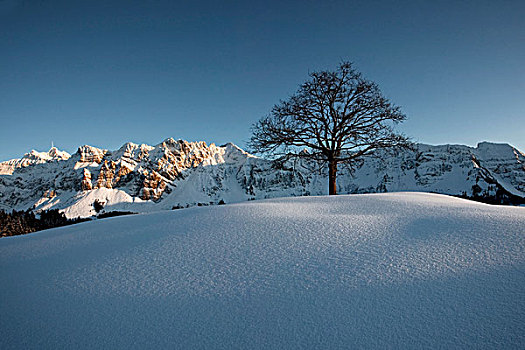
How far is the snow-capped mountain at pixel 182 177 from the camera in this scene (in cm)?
7612

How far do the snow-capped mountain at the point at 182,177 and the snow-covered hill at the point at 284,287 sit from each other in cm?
7595

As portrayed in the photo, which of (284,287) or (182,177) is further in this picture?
(182,177)

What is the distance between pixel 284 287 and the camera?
1939mm

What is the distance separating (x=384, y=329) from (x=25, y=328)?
2.54 m

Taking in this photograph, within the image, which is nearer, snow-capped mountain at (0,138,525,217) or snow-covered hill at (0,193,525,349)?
snow-covered hill at (0,193,525,349)

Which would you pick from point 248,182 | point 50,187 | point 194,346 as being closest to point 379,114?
point 194,346

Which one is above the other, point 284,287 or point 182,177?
point 182,177

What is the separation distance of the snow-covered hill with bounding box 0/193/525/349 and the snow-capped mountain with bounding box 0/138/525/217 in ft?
249

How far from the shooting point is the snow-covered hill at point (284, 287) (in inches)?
58.1

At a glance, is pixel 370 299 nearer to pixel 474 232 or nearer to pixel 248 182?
pixel 474 232

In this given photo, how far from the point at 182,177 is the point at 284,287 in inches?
5547

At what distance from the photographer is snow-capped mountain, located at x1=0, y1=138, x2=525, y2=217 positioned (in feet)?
250

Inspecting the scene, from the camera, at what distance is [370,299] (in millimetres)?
1723

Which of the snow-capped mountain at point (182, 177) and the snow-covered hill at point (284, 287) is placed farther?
the snow-capped mountain at point (182, 177)
